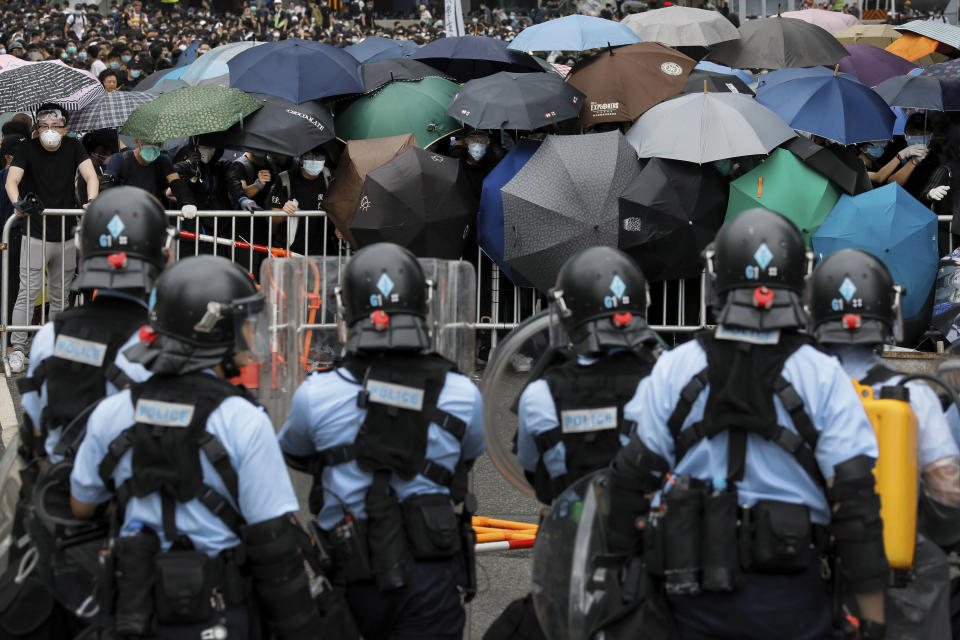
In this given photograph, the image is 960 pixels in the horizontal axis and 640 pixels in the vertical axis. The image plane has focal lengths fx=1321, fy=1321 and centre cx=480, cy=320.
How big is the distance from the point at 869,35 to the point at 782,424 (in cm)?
1345

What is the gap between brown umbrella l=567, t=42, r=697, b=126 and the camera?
9891mm

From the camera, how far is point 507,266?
955 cm

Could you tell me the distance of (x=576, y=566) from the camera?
4.23 meters

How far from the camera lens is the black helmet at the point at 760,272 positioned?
3750 millimetres

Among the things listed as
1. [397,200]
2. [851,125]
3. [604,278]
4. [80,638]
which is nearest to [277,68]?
[397,200]

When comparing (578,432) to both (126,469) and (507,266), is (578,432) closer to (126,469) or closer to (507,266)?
(126,469)

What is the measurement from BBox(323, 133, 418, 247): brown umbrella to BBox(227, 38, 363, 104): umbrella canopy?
70 centimetres

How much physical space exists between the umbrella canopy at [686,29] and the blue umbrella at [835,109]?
205 cm

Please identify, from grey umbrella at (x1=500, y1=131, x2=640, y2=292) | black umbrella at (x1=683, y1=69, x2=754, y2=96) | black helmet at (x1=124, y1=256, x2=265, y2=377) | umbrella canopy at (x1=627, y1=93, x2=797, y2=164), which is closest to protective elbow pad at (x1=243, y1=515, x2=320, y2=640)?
black helmet at (x1=124, y1=256, x2=265, y2=377)

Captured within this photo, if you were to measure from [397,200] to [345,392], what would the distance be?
501 centimetres

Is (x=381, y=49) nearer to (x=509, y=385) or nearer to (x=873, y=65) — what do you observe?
(x=873, y=65)

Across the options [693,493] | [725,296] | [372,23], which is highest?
[372,23]

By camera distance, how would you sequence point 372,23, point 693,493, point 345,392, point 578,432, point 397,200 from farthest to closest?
point 372,23 < point 397,200 < point 578,432 < point 345,392 < point 693,493

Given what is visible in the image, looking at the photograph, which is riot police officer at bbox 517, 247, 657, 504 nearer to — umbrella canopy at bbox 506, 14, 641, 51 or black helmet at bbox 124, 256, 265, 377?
black helmet at bbox 124, 256, 265, 377
